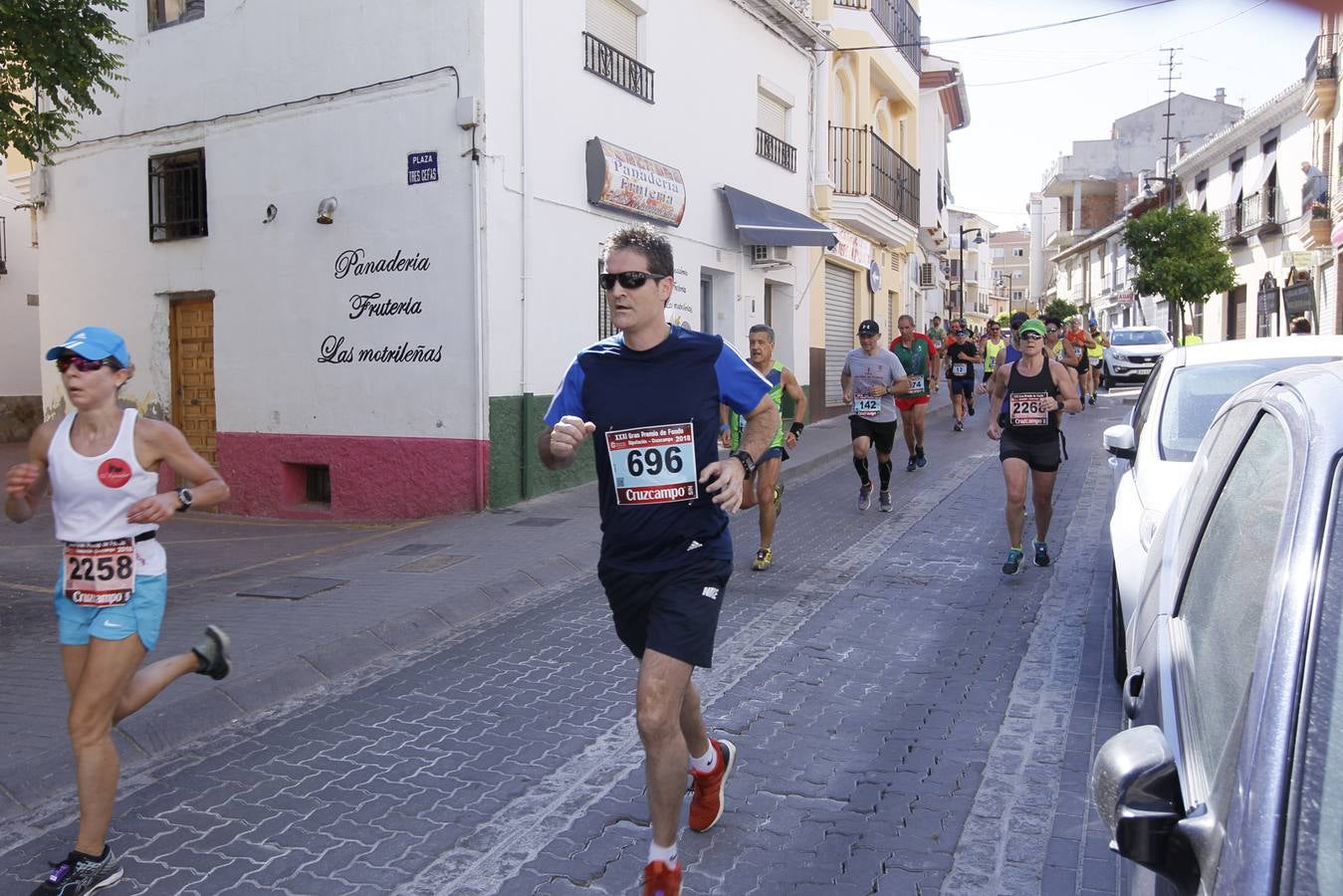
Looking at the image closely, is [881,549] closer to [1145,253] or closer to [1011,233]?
[1145,253]

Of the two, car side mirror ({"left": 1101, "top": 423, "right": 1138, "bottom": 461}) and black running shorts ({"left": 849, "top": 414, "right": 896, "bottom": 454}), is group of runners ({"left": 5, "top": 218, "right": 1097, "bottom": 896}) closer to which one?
car side mirror ({"left": 1101, "top": 423, "right": 1138, "bottom": 461})

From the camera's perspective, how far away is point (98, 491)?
367 cm

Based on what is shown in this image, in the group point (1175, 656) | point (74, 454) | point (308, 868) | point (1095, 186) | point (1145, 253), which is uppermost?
point (1095, 186)

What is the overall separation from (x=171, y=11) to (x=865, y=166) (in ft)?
42.3

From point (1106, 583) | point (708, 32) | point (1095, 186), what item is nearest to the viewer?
point (1106, 583)

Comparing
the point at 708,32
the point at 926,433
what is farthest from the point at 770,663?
the point at 926,433

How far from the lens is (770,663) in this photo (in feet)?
19.3


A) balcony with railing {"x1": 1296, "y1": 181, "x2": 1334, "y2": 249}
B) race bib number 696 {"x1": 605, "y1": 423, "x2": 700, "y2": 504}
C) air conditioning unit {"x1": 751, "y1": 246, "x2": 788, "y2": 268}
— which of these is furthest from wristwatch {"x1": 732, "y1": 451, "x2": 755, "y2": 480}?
balcony with railing {"x1": 1296, "y1": 181, "x2": 1334, "y2": 249}

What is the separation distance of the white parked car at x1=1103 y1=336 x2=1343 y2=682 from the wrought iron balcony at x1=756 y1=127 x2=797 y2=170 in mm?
11533

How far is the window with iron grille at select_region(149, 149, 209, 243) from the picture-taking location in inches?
512

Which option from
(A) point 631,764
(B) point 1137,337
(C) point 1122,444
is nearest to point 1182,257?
(B) point 1137,337

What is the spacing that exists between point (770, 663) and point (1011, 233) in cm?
12905

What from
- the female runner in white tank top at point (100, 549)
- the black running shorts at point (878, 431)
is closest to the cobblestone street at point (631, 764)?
the female runner in white tank top at point (100, 549)

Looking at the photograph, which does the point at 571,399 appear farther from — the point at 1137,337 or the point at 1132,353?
the point at 1137,337
